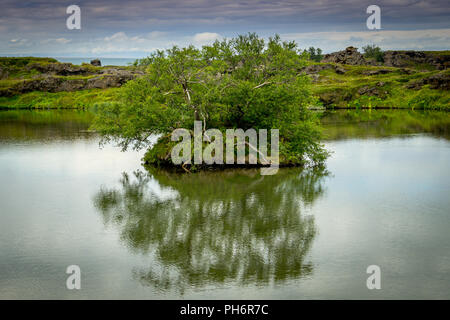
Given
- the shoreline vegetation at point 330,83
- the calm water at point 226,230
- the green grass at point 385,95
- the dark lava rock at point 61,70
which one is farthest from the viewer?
the dark lava rock at point 61,70

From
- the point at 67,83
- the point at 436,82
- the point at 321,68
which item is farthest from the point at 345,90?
the point at 67,83

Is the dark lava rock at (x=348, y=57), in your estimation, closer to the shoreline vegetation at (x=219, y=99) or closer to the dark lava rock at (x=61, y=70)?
the dark lava rock at (x=61, y=70)

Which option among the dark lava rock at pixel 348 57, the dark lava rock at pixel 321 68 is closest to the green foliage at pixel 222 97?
the dark lava rock at pixel 321 68

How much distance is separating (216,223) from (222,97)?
1607cm

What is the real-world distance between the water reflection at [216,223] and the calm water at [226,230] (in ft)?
0.23

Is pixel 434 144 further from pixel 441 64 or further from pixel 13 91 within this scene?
pixel 441 64

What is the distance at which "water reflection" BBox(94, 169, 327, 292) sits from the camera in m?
17.0

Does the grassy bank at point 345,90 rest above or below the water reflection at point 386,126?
above

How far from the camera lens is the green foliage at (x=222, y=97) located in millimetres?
36469

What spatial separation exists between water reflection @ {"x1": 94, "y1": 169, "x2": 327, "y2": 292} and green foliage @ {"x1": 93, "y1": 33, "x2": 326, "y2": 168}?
3379 mm

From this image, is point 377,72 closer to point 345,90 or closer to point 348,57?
point 345,90

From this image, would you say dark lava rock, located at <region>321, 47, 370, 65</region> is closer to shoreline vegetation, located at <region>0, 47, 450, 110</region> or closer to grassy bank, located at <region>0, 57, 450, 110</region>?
shoreline vegetation, located at <region>0, 47, 450, 110</region>

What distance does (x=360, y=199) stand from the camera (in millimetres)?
27328

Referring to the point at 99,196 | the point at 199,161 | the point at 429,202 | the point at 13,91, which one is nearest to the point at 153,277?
the point at 99,196
